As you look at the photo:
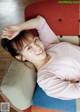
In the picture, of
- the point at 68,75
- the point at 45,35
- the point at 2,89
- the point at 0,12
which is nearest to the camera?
the point at 2,89

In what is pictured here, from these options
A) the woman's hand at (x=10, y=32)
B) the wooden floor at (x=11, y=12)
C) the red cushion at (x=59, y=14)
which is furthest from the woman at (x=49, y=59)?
the wooden floor at (x=11, y=12)

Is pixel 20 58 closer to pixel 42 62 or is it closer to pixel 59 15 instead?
pixel 42 62

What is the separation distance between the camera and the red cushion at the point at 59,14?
1481 millimetres

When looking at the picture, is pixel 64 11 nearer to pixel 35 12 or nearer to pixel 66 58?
pixel 35 12

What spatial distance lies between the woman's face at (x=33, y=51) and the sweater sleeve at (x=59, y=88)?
5.2 inches

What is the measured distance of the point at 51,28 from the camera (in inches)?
59.0

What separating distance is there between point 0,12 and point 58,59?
2352 millimetres

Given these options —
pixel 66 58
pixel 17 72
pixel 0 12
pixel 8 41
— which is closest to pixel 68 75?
pixel 66 58

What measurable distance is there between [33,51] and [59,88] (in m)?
0.26

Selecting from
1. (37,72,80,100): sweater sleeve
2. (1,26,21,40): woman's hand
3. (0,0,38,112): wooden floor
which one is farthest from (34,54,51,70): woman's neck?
(0,0,38,112): wooden floor

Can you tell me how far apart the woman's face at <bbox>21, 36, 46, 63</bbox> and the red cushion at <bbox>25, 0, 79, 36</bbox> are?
0.26 metres

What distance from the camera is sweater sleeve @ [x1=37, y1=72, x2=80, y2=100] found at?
1.19m

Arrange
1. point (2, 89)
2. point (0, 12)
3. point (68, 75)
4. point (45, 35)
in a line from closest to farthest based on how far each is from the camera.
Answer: point (2, 89) < point (68, 75) < point (45, 35) < point (0, 12)

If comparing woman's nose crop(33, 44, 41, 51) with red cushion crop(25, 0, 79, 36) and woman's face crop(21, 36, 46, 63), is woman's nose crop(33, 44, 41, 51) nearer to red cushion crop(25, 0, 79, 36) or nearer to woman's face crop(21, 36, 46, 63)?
woman's face crop(21, 36, 46, 63)
